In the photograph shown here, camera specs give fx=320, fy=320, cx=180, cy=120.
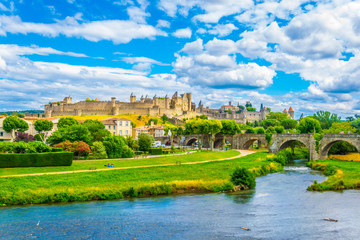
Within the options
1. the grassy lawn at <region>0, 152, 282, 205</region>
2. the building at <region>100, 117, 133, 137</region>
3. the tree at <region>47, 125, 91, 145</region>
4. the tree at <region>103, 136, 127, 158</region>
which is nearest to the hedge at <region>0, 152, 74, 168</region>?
the grassy lawn at <region>0, 152, 282, 205</region>

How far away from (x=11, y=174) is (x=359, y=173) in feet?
108

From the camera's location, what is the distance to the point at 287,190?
27.1 meters

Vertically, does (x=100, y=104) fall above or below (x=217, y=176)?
above

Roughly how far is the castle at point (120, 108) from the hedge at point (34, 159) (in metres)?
94.9

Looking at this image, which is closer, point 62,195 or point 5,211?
point 5,211

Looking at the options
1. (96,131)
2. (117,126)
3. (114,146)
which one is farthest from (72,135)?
(117,126)

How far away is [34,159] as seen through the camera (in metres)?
30.5

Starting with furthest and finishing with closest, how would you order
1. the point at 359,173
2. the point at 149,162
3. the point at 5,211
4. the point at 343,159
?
the point at 343,159, the point at 149,162, the point at 359,173, the point at 5,211

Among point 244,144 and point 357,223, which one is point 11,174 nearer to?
point 357,223

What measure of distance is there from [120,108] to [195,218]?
119932 mm

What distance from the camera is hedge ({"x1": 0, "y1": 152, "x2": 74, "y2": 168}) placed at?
1151 inches

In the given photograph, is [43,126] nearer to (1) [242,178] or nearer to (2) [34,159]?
(2) [34,159]

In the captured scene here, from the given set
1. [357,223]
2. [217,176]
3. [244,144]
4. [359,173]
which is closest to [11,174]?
[217,176]

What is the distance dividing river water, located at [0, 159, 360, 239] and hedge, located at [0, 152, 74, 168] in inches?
424
